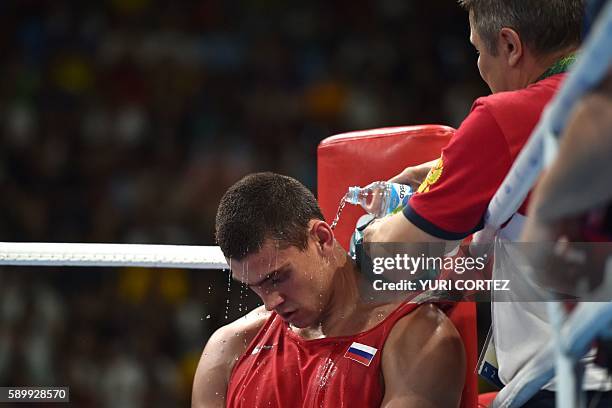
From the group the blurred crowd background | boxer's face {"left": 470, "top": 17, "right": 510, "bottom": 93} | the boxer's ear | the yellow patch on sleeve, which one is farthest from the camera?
the blurred crowd background

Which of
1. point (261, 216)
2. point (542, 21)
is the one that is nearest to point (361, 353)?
point (261, 216)

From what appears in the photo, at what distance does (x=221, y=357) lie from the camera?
238 centimetres

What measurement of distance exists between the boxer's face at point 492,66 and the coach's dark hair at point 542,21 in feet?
0.18

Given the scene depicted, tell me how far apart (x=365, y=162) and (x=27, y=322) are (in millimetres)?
2611

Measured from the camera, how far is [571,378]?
1.03 metres

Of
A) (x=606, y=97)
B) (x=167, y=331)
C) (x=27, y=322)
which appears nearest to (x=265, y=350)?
(x=606, y=97)

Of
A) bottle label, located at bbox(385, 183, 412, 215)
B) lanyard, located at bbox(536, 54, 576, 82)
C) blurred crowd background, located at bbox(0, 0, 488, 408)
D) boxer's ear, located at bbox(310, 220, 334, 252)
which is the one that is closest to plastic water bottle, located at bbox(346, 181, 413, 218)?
bottle label, located at bbox(385, 183, 412, 215)

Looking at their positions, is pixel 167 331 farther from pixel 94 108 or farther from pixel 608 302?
pixel 608 302

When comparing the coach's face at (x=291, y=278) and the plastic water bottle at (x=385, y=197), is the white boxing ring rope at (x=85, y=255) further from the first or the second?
the plastic water bottle at (x=385, y=197)

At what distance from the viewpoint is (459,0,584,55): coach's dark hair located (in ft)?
5.63

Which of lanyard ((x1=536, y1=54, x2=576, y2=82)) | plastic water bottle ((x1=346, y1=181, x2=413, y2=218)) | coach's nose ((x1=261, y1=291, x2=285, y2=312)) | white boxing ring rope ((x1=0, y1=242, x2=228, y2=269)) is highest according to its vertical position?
lanyard ((x1=536, y1=54, x2=576, y2=82))

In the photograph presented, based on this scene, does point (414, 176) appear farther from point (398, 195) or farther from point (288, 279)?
point (288, 279)

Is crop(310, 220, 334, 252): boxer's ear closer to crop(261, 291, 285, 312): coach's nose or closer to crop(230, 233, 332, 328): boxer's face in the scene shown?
crop(230, 233, 332, 328): boxer's face

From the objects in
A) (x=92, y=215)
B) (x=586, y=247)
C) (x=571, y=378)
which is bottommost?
A: (x=92, y=215)
